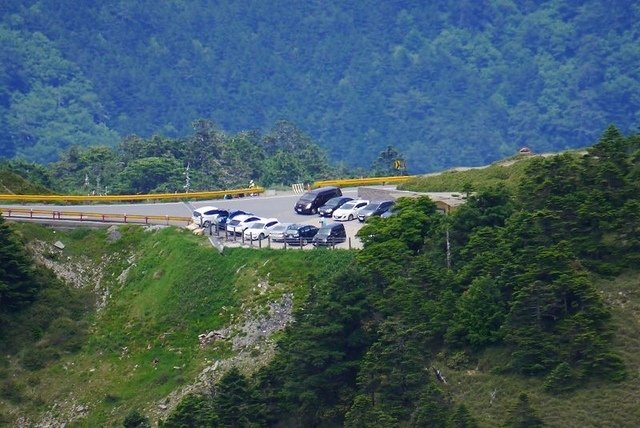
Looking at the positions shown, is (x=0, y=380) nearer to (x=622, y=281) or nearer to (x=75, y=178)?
(x=622, y=281)

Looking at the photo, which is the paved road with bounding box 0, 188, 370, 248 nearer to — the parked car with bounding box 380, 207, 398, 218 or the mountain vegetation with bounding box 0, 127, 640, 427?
the parked car with bounding box 380, 207, 398, 218

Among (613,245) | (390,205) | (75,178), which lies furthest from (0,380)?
(75,178)

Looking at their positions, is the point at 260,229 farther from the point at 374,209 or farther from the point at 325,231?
the point at 374,209

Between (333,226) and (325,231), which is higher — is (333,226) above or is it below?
above

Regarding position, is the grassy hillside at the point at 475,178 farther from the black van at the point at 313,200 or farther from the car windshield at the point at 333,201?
the car windshield at the point at 333,201

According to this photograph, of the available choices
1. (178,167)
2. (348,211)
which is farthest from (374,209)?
(178,167)

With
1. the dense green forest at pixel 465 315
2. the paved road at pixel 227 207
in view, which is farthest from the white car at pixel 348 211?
the dense green forest at pixel 465 315

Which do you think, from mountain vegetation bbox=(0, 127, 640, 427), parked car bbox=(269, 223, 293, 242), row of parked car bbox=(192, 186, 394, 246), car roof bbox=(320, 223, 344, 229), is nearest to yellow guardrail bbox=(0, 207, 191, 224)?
row of parked car bbox=(192, 186, 394, 246)
